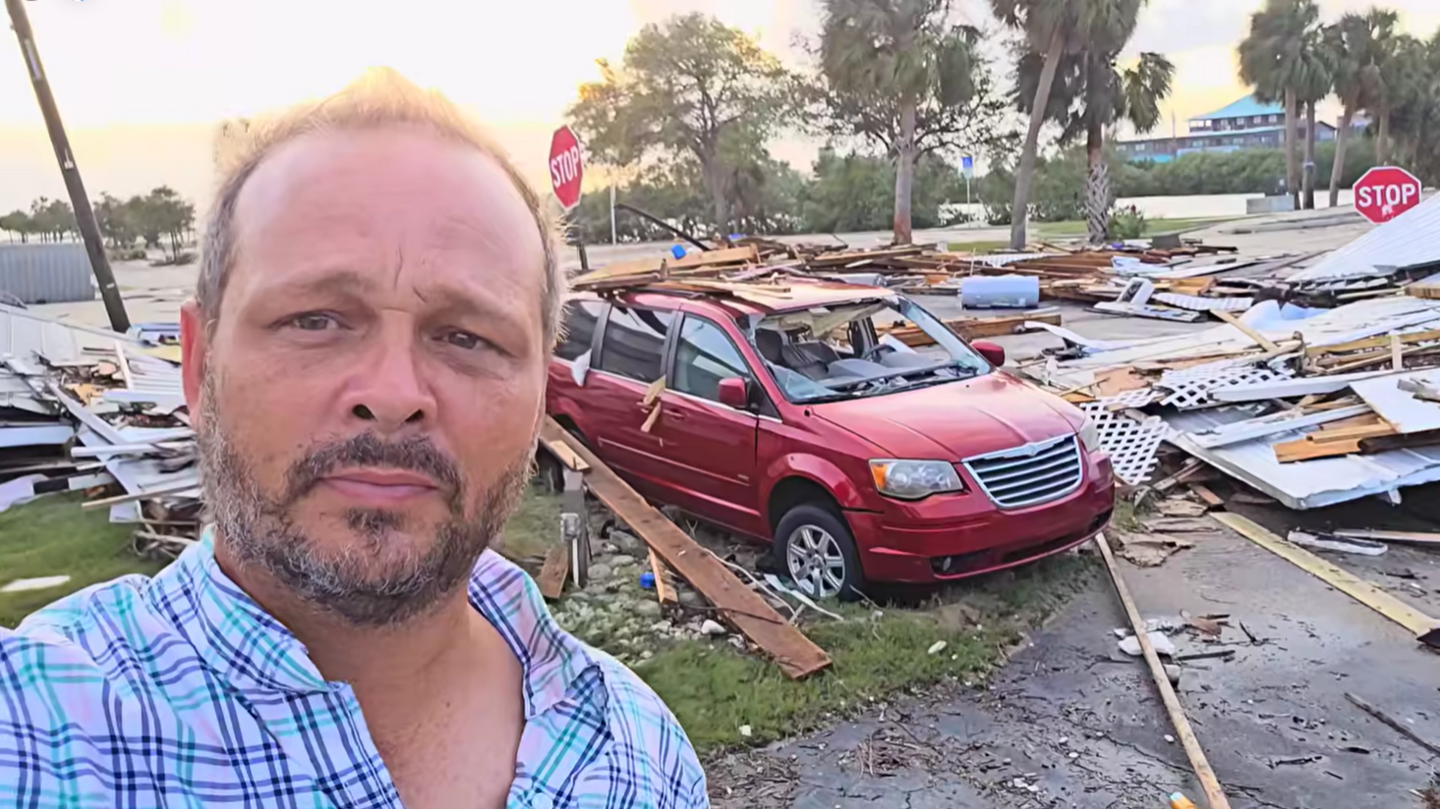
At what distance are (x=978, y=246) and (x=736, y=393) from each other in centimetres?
3517

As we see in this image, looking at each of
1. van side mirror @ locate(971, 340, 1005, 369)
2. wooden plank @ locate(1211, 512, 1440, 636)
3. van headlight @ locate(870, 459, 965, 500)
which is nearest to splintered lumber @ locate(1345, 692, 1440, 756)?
wooden plank @ locate(1211, 512, 1440, 636)

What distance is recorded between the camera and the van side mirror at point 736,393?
21.1 feet

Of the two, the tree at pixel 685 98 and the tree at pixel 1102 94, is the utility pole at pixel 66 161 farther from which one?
the tree at pixel 685 98

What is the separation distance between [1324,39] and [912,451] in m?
57.8

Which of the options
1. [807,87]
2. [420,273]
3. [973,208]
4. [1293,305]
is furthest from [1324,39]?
[420,273]

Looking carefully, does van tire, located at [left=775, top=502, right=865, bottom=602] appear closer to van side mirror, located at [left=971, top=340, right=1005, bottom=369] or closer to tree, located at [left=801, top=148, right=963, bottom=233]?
van side mirror, located at [left=971, top=340, right=1005, bottom=369]

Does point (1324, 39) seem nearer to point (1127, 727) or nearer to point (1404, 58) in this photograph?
point (1404, 58)

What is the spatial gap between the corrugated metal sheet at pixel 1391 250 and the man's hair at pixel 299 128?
17927mm

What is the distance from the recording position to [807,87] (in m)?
46.9

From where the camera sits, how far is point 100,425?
881cm

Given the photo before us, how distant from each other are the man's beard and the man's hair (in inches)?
5.4

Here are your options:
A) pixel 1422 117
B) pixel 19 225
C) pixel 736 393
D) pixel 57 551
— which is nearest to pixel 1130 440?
pixel 736 393

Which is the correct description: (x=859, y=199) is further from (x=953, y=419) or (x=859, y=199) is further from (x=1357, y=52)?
(x=953, y=419)

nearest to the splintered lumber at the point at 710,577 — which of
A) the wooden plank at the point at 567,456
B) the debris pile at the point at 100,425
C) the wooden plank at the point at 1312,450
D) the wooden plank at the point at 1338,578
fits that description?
the wooden plank at the point at 567,456
